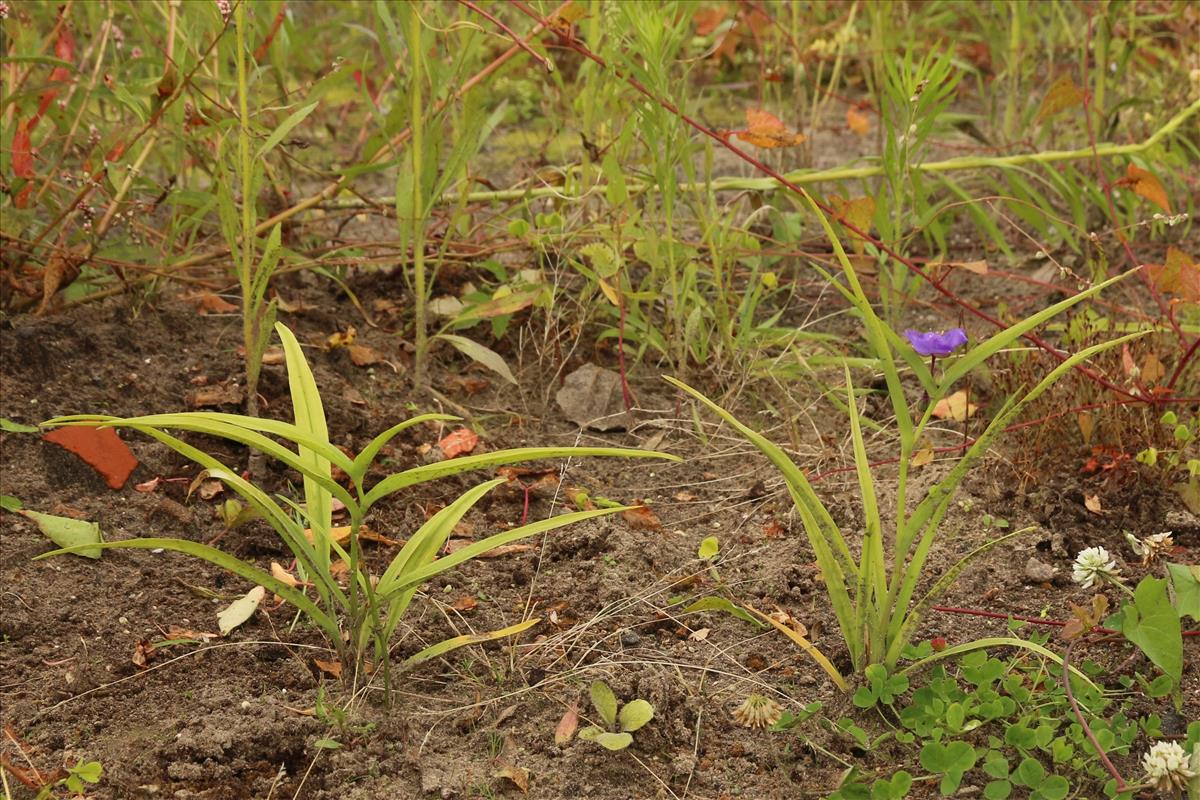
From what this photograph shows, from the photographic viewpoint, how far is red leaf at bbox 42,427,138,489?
2049 millimetres

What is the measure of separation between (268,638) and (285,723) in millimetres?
228

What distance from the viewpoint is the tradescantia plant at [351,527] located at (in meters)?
1.45

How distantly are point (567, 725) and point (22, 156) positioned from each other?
159 cm

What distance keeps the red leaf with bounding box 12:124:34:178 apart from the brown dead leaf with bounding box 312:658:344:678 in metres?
1.23

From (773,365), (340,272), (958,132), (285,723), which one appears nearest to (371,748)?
(285,723)

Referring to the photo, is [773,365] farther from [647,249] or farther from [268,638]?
[268,638]

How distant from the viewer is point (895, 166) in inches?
98.8

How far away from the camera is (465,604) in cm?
184

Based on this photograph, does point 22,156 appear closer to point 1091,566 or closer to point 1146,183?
point 1091,566

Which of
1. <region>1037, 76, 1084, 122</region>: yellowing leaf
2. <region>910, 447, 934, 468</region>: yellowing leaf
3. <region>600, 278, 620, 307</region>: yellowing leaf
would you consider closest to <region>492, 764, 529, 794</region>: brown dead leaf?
<region>910, 447, 934, 468</region>: yellowing leaf

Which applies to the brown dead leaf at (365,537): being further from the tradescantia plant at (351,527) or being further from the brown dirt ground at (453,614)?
the tradescantia plant at (351,527)

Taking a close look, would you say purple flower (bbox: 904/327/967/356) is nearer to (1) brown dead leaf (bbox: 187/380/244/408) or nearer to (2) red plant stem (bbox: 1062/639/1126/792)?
(2) red plant stem (bbox: 1062/639/1126/792)

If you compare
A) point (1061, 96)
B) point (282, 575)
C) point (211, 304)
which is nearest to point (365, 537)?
point (282, 575)

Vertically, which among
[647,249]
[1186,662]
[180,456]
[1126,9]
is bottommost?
[1186,662]
